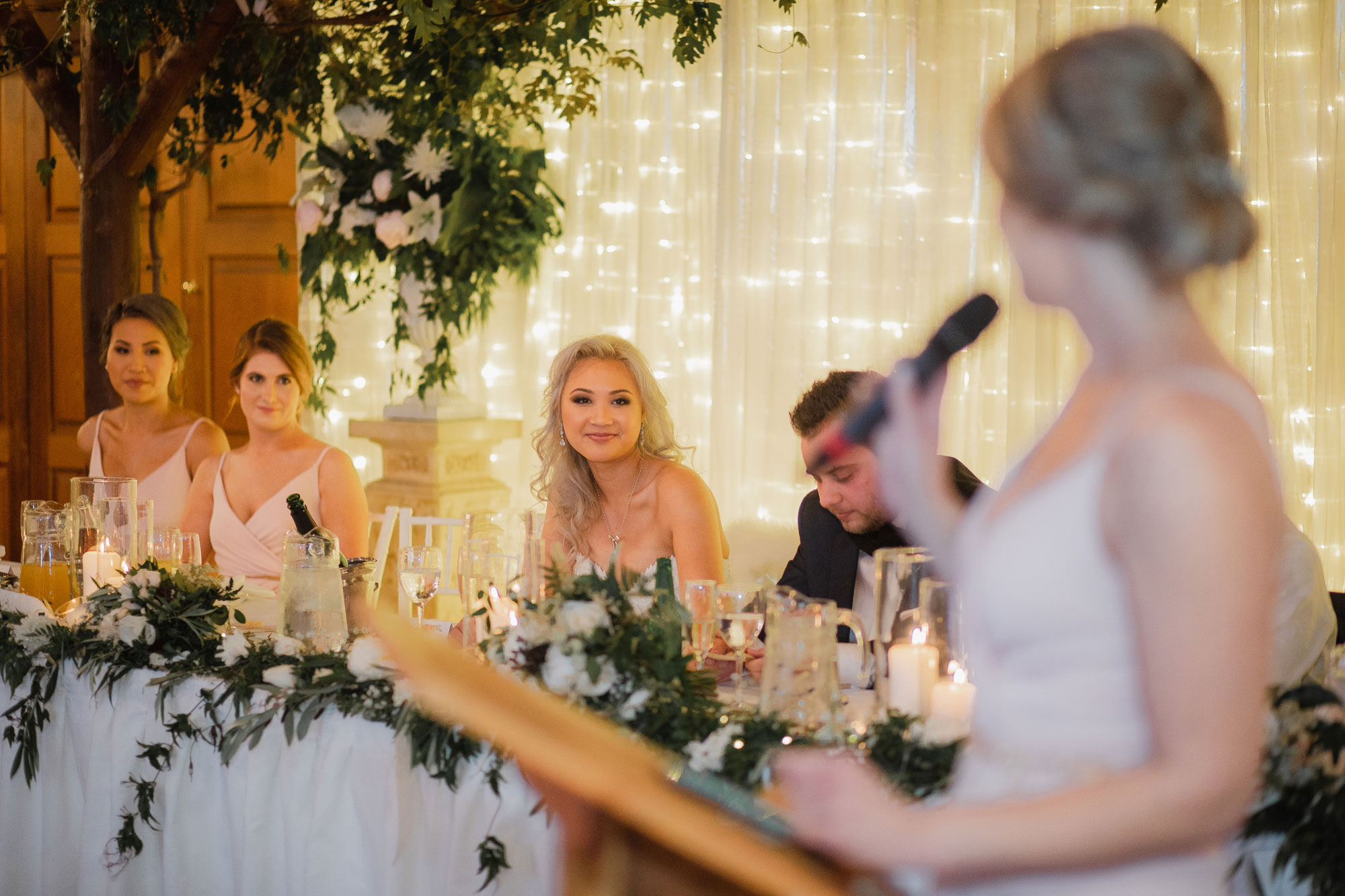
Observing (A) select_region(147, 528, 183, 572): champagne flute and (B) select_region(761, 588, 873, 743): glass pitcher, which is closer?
(B) select_region(761, 588, 873, 743): glass pitcher

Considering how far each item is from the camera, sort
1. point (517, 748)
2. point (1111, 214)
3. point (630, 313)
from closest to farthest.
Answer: point (517, 748) < point (1111, 214) < point (630, 313)

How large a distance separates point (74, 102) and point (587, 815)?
15.8 feet

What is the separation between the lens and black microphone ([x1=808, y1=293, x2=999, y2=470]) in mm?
1074

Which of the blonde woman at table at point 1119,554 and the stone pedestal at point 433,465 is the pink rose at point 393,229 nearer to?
the stone pedestal at point 433,465

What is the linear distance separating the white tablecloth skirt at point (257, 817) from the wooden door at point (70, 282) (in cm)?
352

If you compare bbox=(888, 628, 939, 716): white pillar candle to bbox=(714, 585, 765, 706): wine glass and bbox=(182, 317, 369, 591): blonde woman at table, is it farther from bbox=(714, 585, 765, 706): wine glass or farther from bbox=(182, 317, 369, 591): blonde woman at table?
bbox=(182, 317, 369, 591): blonde woman at table

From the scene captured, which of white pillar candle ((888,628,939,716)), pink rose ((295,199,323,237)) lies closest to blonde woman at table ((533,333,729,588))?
white pillar candle ((888,628,939,716))

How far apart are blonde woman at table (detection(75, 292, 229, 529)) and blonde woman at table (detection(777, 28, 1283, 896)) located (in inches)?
152

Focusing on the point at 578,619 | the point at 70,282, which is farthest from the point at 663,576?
the point at 70,282

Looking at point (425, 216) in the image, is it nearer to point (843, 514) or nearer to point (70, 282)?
point (843, 514)

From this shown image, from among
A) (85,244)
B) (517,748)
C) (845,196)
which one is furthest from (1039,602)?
(85,244)

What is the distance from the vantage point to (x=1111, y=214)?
0.85m

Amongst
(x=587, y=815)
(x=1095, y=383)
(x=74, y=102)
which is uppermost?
(x=74, y=102)

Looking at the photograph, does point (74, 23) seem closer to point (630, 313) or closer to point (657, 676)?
point (630, 313)
